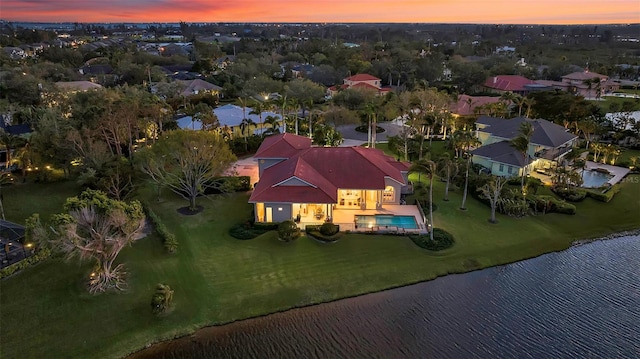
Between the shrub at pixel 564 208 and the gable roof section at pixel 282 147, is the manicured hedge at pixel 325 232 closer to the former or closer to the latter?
the gable roof section at pixel 282 147

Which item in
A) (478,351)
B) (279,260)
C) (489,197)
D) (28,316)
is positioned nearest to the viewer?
(478,351)

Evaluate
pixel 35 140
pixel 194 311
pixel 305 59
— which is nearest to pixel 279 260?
pixel 194 311

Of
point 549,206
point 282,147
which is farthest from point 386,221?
point 549,206

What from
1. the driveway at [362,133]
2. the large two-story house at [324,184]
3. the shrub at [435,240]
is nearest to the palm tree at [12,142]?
the large two-story house at [324,184]

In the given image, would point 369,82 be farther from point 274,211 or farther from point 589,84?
point 274,211

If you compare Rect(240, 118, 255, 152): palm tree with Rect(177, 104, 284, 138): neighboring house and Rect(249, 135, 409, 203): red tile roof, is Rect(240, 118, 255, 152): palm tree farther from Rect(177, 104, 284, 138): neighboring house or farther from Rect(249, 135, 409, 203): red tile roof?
Rect(249, 135, 409, 203): red tile roof

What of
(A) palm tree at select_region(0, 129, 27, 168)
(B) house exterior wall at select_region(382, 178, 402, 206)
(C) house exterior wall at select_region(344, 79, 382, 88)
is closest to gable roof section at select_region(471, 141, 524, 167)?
(B) house exterior wall at select_region(382, 178, 402, 206)

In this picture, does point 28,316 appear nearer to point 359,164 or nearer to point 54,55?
point 359,164
